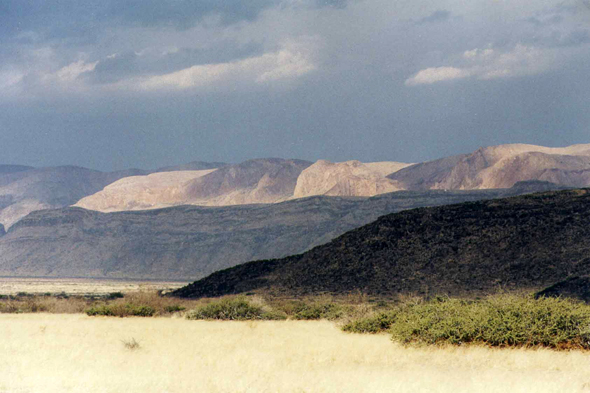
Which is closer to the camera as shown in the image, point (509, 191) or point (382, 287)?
point (382, 287)

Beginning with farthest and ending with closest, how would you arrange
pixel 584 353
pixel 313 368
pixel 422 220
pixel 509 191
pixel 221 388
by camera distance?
pixel 509 191, pixel 422 220, pixel 584 353, pixel 313 368, pixel 221 388

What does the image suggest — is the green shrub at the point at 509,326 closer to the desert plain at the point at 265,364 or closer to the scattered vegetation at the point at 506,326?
the scattered vegetation at the point at 506,326

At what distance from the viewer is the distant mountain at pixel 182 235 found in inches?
6014

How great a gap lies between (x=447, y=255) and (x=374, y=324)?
27293 millimetres

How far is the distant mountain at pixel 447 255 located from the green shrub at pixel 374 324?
20.0 meters

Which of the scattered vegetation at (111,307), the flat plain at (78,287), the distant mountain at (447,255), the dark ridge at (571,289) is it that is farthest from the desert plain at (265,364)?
the flat plain at (78,287)

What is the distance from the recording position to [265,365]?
16.8 m

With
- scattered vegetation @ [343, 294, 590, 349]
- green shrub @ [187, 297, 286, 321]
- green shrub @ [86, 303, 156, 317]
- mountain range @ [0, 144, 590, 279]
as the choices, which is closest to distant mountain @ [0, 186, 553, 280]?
mountain range @ [0, 144, 590, 279]

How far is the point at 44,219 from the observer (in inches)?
7254

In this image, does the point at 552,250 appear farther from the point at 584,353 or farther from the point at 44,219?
the point at 44,219

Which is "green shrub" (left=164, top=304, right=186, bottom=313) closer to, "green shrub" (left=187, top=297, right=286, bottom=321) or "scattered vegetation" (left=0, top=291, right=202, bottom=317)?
"scattered vegetation" (left=0, top=291, right=202, bottom=317)

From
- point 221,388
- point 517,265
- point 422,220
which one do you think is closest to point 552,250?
point 517,265

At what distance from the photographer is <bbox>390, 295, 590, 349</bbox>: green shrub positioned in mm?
18703

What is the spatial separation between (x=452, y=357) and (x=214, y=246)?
144926 millimetres
